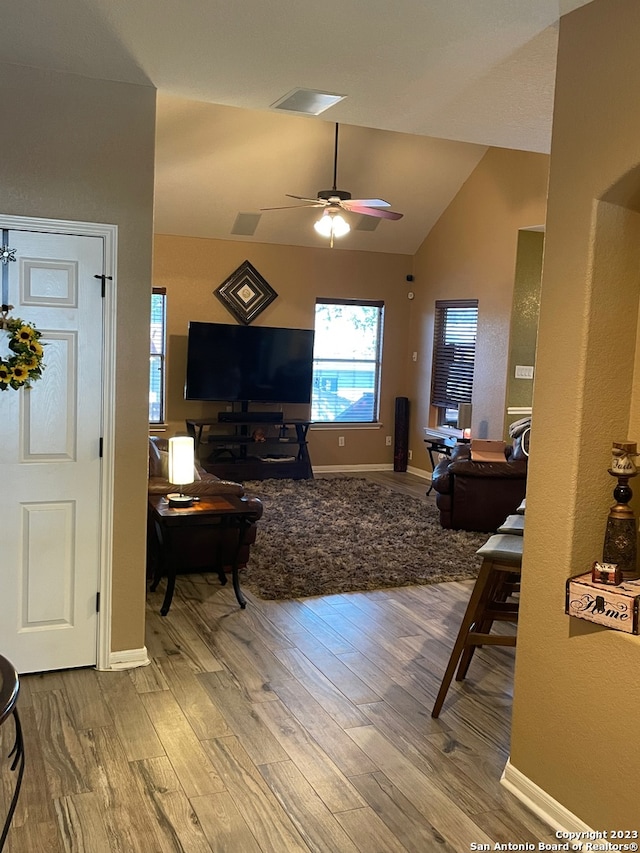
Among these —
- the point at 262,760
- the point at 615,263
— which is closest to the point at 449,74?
the point at 615,263

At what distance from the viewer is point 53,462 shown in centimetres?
363

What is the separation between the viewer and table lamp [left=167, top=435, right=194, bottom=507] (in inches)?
188

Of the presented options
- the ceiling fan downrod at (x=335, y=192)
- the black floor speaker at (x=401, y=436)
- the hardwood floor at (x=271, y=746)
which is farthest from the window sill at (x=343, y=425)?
the hardwood floor at (x=271, y=746)

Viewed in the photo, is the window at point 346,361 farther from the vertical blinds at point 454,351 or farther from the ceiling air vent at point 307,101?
the ceiling air vent at point 307,101

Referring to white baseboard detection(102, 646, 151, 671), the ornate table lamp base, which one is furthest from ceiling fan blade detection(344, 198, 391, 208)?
the ornate table lamp base

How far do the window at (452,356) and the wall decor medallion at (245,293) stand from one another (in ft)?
6.60

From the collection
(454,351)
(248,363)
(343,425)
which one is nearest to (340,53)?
(248,363)

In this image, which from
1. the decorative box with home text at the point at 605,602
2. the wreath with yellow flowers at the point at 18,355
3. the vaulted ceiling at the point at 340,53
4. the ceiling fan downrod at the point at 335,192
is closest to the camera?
the decorative box with home text at the point at 605,602

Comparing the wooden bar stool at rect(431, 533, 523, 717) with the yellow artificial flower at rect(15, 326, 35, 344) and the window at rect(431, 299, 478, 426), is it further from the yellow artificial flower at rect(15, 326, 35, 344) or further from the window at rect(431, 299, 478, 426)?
the window at rect(431, 299, 478, 426)

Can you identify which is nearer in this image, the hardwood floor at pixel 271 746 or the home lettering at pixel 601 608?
the home lettering at pixel 601 608

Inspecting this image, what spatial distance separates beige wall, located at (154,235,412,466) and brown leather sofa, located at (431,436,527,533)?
3095mm

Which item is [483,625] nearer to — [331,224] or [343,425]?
[331,224]

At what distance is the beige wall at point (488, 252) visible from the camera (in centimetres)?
778

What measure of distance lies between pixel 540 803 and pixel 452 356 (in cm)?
674
